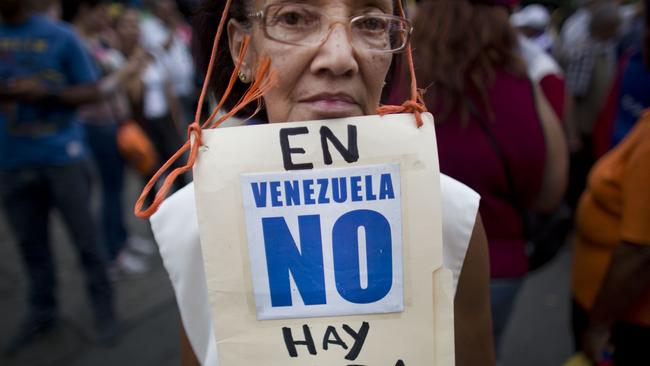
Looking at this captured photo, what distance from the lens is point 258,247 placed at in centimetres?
86

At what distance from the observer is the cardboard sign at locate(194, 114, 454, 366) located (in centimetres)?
84

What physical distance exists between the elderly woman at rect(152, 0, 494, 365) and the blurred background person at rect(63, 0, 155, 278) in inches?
114

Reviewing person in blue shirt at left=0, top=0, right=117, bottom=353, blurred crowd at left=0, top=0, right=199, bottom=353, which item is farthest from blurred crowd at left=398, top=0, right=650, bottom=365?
person in blue shirt at left=0, top=0, right=117, bottom=353

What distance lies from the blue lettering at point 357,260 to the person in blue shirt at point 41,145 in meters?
2.51

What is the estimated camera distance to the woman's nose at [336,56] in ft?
2.94

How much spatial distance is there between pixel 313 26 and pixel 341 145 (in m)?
0.24

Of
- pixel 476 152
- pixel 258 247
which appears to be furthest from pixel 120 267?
pixel 258 247

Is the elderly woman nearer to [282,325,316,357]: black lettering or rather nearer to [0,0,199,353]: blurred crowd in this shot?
[282,325,316,357]: black lettering

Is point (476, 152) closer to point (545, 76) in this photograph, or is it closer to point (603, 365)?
point (545, 76)

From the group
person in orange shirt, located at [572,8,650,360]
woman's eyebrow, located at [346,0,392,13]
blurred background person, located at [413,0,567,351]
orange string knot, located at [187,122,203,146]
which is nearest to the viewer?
orange string knot, located at [187,122,203,146]

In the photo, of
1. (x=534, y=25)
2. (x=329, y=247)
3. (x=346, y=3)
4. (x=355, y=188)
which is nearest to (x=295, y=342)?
(x=329, y=247)

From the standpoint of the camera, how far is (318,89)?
36.1 inches

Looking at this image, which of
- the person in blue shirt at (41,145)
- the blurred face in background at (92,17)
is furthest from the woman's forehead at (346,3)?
the blurred face in background at (92,17)

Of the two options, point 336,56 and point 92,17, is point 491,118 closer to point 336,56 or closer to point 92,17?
point 336,56
